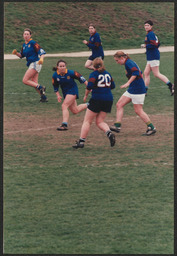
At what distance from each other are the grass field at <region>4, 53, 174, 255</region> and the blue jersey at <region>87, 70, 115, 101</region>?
98cm

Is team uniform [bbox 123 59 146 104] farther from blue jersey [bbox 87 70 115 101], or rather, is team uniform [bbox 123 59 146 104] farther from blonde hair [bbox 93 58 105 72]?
blonde hair [bbox 93 58 105 72]

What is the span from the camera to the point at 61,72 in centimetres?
1285

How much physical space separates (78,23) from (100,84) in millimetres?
25828

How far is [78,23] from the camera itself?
1439 inches

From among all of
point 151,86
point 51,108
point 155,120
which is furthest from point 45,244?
point 151,86

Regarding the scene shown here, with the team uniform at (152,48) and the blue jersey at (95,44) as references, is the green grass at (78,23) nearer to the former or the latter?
the blue jersey at (95,44)

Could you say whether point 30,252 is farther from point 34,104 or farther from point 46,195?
point 34,104

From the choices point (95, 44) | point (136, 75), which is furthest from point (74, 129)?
point (95, 44)

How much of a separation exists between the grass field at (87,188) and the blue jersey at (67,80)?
2.89ft

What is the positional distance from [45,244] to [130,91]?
6184 mm

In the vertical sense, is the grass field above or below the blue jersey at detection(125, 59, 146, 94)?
below

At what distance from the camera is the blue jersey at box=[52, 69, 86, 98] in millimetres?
12992

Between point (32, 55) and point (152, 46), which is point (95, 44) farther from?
point (32, 55)

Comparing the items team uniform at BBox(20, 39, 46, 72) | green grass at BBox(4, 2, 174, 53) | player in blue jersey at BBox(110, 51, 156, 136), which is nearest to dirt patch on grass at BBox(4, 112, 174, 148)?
player in blue jersey at BBox(110, 51, 156, 136)
